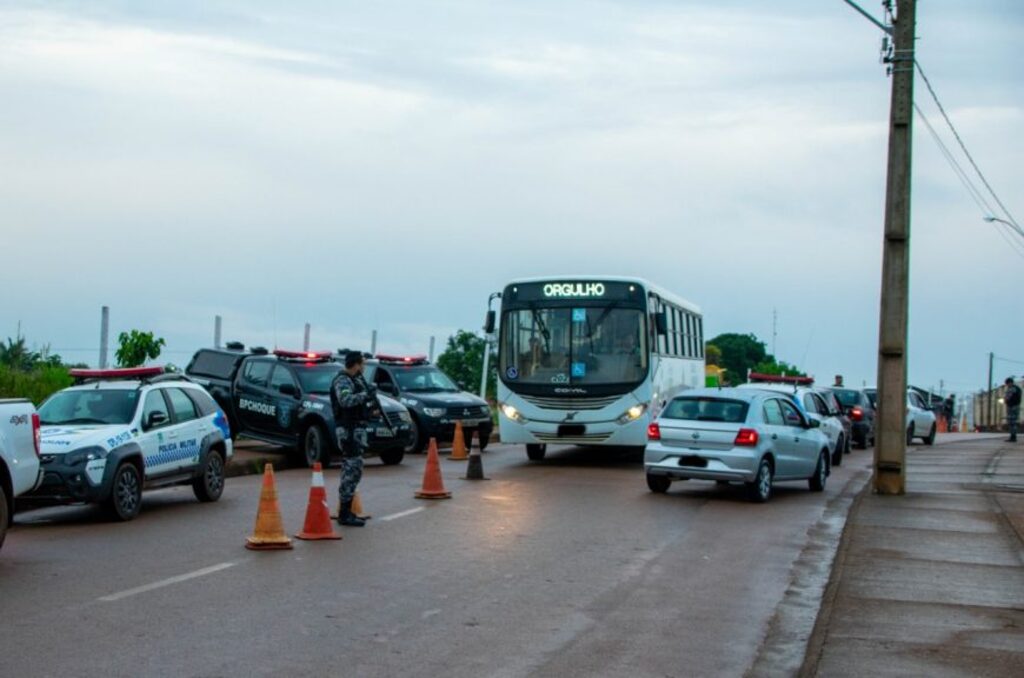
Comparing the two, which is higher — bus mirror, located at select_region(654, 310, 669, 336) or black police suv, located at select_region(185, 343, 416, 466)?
bus mirror, located at select_region(654, 310, 669, 336)

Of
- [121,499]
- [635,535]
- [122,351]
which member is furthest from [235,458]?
[635,535]

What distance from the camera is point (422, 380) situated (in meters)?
29.1

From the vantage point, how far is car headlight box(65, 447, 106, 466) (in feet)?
49.5

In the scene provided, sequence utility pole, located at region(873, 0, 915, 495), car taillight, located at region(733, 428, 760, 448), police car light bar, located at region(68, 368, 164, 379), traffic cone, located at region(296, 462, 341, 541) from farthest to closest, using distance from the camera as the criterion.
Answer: utility pole, located at region(873, 0, 915, 495) < car taillight, located at region(733, 428, 760, 448) < police car light bar, located at region(68, 368, 164, 379) < traffic cone, located at region(296, 462, 341, 541)

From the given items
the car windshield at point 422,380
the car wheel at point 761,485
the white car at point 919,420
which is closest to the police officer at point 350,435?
the car wheel at point 761,485

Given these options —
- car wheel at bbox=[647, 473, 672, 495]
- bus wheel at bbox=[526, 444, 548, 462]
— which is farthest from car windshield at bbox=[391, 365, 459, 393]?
car wheel at bbox=[647, 473, 672, 495]

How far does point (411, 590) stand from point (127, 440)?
20.1ft

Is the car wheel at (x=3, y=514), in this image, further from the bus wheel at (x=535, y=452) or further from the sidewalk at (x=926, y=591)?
the bus wheel at (x=535, y=452)

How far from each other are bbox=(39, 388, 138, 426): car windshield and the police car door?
221 millimetres

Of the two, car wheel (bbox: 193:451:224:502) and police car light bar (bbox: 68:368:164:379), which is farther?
car wheel (bbox: 193:451:224:502)

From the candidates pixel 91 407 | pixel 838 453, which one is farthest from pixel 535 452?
pixel 91 407

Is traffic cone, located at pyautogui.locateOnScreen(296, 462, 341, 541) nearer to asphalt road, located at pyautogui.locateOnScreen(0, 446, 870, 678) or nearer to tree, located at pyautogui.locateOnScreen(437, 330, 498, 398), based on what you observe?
asphalt road, located at pyautogui.locateOnScreen(0, 446, 870, 678)

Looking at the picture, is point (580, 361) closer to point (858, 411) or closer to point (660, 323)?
point (660, 323)

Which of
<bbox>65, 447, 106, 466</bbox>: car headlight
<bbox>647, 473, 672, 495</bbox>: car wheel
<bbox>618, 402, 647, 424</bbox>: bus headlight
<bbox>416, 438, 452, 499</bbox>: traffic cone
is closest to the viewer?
<bbox>65, 447, 106, 466</bbox>: car headlight
